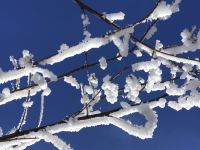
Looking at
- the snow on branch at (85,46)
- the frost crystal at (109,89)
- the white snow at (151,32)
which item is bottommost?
the frost crystal at (109,89)

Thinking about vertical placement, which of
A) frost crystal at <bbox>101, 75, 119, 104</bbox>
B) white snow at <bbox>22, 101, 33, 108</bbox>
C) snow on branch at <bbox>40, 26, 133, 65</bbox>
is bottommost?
white snow at <bbox>22, 101, 33, 108</bbox>

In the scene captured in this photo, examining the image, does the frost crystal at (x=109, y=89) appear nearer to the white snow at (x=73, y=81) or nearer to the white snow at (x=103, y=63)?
the white snow at (x=103, y=63)

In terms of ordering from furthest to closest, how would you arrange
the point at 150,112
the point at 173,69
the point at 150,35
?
the point at 173,69 → the point at 150,35 → the point at 150,112

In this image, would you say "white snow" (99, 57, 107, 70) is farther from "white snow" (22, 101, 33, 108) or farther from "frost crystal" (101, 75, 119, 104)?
"white snow" (22, 101, 33, 108)

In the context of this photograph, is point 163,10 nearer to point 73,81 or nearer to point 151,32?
point 151,32

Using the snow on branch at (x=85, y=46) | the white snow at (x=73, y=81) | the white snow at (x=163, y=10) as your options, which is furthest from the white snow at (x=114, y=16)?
the white snow at (x=73, y=81)

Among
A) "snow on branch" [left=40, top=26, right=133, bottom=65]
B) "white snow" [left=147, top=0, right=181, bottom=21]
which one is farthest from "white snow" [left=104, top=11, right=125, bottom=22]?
"white snow" [left=147, top=0, right=181, bottom=21]

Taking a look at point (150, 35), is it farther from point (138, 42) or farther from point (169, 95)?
point (169, 95)

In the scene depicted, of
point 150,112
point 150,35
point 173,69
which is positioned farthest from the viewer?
point 173,69

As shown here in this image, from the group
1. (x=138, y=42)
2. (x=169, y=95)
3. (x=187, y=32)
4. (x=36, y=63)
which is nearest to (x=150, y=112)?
(x=169, y=95)

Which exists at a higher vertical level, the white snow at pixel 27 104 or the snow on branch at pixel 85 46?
the snow on branch at pixel 85 46

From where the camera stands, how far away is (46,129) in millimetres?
3027

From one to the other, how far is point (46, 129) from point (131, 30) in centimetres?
111

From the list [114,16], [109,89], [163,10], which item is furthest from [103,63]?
[163,10]
